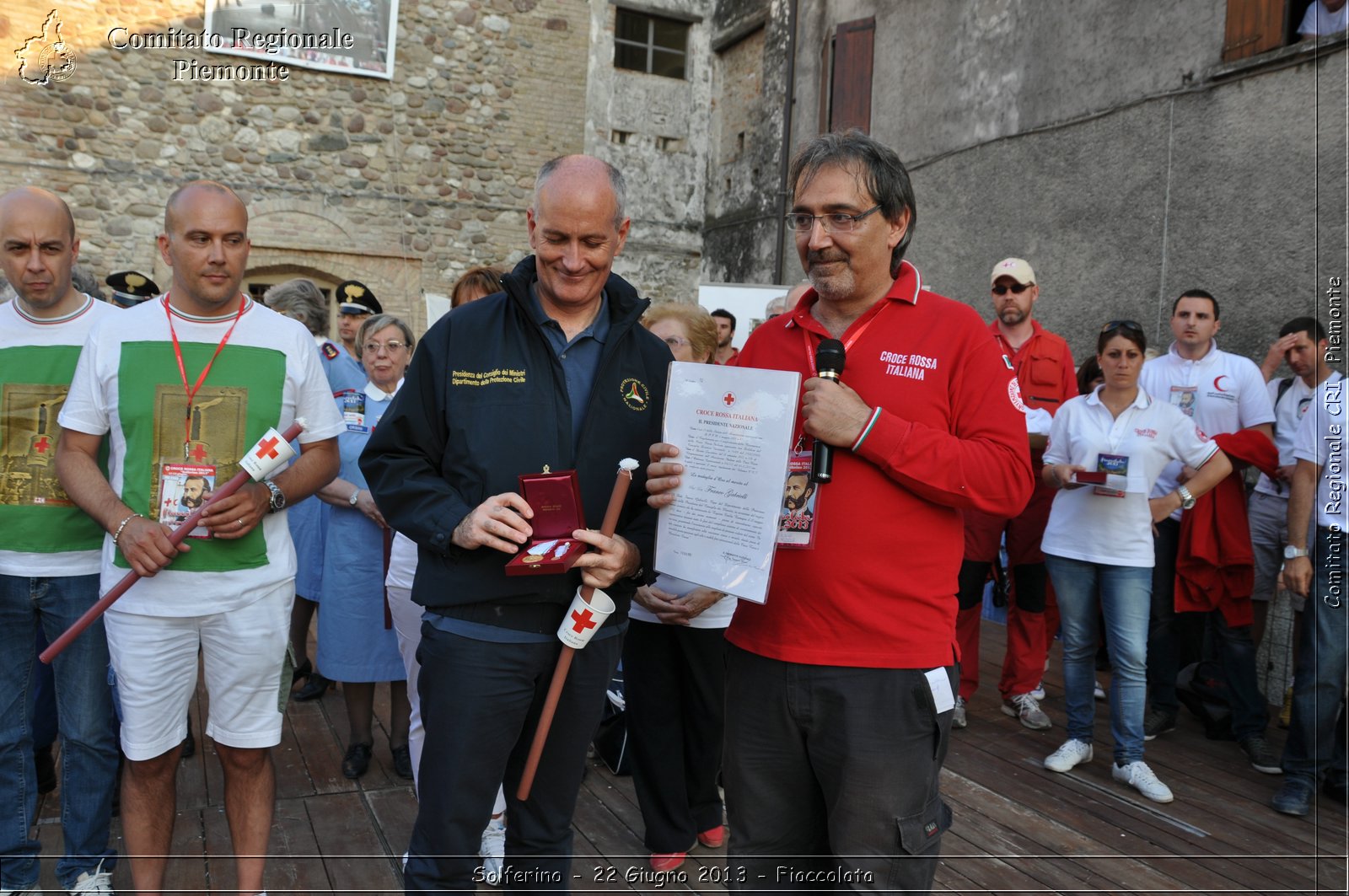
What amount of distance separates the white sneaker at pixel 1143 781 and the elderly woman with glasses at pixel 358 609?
3.39 m

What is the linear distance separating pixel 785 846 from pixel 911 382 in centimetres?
119

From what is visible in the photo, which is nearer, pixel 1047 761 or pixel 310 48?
pixel 1047 761

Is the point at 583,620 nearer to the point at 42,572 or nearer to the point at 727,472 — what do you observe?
the point at 727,472

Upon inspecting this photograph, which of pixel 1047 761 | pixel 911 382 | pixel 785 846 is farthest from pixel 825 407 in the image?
pixel 1047 761

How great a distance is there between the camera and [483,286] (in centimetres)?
405

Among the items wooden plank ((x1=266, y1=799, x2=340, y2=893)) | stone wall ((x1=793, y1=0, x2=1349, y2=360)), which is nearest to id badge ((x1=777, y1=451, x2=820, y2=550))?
wooden plank ((x1=266, y1=799, x2=340, y2=893))

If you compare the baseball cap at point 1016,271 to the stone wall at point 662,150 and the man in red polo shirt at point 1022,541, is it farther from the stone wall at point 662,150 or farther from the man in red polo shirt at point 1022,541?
the stone wall at point 662,150

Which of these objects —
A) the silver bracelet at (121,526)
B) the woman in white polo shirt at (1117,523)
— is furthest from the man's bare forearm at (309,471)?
the woman in white polo shirt at (1117,523)

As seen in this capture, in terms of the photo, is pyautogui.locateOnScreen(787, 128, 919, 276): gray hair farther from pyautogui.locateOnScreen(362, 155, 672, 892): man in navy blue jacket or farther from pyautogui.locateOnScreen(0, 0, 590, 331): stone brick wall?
pyautogui.locateOnScreen(0, 0, 590, 331): stone brick wall

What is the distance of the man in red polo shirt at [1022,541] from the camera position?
5.43 m

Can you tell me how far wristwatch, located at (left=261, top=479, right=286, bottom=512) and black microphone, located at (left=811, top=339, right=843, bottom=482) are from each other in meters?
1.74

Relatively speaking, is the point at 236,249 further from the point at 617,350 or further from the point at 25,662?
the point at 25,662

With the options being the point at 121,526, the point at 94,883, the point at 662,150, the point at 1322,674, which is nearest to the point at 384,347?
the point at 121,526

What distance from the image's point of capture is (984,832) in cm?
411
